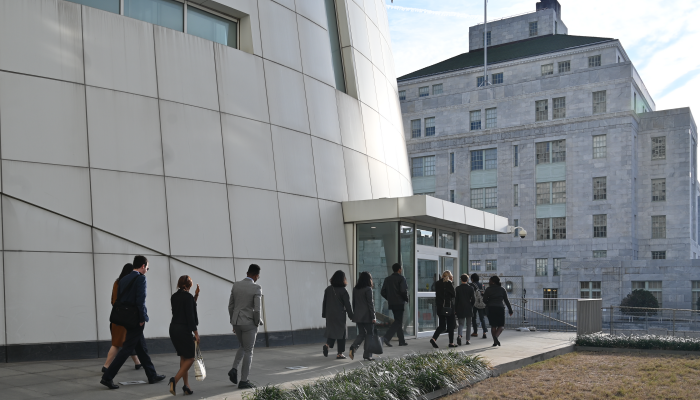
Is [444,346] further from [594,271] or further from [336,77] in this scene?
[594,271]

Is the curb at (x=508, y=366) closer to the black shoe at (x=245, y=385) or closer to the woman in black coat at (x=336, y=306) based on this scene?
the black shoe at (x=245, y=385)

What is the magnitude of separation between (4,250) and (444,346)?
9649 mm

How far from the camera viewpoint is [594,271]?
49719 mm

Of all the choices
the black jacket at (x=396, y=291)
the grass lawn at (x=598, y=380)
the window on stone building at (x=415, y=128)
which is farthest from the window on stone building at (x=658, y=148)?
the black jacket at (x=396, y=291)

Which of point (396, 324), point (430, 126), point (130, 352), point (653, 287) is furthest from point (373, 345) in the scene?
point (430, 126)

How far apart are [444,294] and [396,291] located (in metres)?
1.63

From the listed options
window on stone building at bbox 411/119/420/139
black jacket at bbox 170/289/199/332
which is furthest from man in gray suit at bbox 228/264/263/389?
window on stone building at bbox 411/119/420/139

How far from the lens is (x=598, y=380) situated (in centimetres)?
1112

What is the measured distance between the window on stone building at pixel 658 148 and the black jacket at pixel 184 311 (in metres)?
54.0

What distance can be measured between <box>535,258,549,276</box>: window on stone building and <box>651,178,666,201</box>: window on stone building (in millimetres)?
10638

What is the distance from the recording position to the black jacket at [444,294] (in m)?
14.8

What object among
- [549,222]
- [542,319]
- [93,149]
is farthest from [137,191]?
[549,222]

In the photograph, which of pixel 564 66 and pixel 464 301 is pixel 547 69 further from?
pixel 464 301

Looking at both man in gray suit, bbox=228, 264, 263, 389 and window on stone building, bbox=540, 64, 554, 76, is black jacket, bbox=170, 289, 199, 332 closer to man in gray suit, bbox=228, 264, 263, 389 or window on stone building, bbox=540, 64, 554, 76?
man in gray suit, bbox=228, 264, 263, 389
